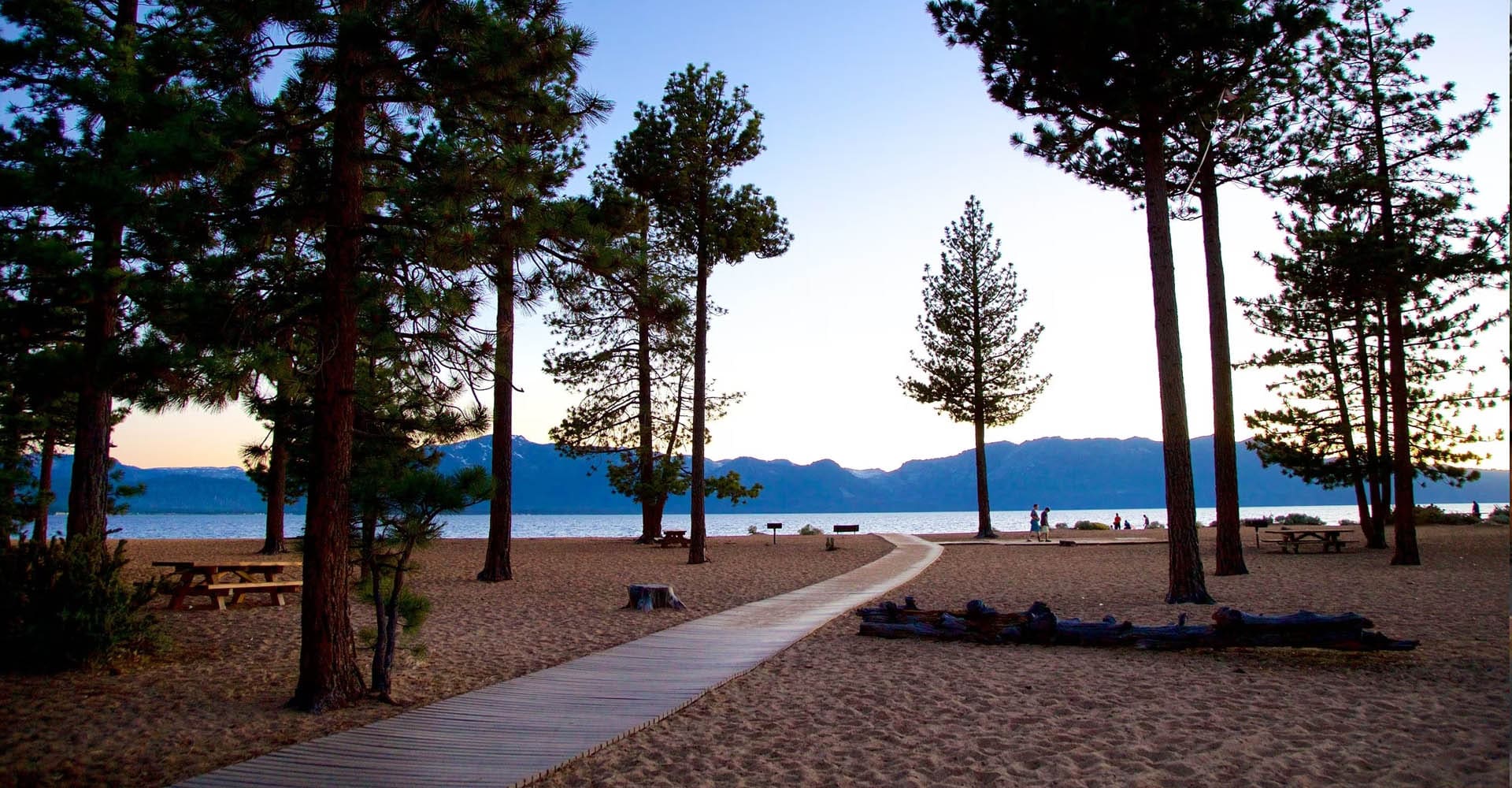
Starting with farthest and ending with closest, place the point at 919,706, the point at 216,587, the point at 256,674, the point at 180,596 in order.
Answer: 1. the point at 180,596
2. the point at 216,587
3. the point at 256,674
4. the point at 919,706

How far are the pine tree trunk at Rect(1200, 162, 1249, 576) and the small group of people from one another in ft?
43.5

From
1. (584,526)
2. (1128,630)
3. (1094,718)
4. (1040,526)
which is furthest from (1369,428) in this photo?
(584,526)

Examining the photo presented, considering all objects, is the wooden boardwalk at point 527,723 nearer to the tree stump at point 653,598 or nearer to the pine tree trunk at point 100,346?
the tree stump at point 653,598

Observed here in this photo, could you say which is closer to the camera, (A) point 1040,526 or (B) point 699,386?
(B) point 699,386

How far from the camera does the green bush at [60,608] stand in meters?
7.26

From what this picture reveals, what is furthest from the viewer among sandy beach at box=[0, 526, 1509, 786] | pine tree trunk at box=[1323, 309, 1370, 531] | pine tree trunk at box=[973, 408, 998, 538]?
pine tree trunk at box=[973, 408, 998, 538]

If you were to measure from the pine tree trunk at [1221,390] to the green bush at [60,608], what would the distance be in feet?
48.1

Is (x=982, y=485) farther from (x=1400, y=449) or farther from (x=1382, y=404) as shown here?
(x=1400, y=449)

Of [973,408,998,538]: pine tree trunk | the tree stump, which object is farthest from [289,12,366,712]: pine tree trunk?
[973,408,998,538]: pine tree trunk

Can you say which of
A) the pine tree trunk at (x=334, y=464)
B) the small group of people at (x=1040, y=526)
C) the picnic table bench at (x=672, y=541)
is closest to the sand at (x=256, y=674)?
the pine tree trunk at (x=334, y=464)

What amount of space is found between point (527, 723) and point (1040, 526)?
28.6m

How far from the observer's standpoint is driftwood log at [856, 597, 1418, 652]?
6.92m

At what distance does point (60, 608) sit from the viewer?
7.40 m

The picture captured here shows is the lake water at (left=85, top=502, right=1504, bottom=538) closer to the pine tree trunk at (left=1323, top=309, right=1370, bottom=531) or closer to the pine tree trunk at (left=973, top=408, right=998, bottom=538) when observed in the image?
the pine tree trunk at (left=1323, top=309, right=1370, bottom=531)
